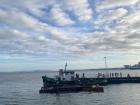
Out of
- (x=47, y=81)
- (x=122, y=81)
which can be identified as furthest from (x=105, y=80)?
(x=47, y=81)

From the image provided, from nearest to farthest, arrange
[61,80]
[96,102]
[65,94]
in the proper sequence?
[96,102]
[65,94]
[61,80]

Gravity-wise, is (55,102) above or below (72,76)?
below

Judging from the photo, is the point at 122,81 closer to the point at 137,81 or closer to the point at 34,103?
the point at 137,81

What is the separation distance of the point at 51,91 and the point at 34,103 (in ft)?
62.4

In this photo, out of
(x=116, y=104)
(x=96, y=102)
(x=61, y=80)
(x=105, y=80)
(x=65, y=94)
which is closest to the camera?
(x=116, y=104)

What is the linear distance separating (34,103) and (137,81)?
184ft

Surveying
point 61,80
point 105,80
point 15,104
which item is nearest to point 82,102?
point 15,104

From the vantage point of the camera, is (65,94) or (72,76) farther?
(72,76)

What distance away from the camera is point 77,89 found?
276 feet

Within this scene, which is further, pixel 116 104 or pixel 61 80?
pixel 61 80

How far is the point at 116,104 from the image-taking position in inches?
2314

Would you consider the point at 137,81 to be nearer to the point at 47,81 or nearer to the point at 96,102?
the point at 47,81

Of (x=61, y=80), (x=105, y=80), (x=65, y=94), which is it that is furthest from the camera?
(x=105, y=80)

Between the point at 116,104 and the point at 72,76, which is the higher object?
the point at 72,76
